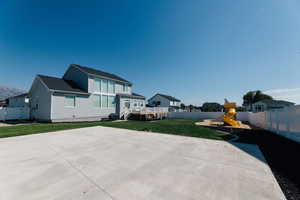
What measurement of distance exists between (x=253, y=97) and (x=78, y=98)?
191 ft

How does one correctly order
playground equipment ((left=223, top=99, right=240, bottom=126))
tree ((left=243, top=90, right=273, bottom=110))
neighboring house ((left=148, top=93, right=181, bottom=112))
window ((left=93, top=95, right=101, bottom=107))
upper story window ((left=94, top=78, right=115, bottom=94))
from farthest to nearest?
1. tree ((left=243, top=90, right=273, bottom=110))
2. neighboring house ((left=148, top=93, right=181, bottom=112))
3. upper story window ((left=94, top=78, right=115, bottom=94))
4. window ((left=93, top=95, right=101, bottom=107))
5. playground equipment ((left=223, top=99, right=240, bottom=126))

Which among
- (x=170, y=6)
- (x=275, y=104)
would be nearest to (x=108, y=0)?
(x=170, y=6)

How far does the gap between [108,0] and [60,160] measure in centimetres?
1203

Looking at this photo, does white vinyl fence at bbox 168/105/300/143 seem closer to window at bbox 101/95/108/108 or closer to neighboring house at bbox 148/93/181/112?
window at bbox 101/95/108/108

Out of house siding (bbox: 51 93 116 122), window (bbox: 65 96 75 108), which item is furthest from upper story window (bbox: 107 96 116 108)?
window (bbox: 65 96 75 108)

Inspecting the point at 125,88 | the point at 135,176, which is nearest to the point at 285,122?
the point at 135,176

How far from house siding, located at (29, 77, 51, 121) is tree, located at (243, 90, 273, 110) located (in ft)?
187

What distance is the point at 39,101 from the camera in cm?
1354

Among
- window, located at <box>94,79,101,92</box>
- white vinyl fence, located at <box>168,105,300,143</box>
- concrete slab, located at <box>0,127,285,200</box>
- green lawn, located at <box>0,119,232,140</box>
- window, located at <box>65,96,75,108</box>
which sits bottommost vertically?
green lawn, located at <box>0,119,232,140</box>

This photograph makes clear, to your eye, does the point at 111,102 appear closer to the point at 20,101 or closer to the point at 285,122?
the point at 20,101

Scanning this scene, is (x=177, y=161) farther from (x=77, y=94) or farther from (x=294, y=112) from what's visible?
(x=77, y=94)

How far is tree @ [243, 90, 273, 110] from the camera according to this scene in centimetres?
4316

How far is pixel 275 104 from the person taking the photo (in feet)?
89.7

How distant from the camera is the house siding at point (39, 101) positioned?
494 inches
